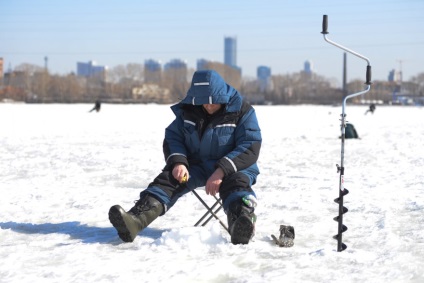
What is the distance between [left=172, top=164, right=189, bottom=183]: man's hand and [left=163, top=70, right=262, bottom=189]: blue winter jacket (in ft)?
0.19

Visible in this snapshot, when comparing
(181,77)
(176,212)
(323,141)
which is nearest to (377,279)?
(176,212)

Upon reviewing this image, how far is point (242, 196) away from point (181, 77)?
131879 millimetres

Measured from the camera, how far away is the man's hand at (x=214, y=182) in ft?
12.9

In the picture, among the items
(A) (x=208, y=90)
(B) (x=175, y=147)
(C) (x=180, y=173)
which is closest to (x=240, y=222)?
(C) (x=180, y=173)

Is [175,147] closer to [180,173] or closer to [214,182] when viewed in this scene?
[180,173]

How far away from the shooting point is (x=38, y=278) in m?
3.16

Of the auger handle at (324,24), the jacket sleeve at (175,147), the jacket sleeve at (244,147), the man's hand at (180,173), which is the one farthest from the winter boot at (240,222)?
the auger handle at (324,24)

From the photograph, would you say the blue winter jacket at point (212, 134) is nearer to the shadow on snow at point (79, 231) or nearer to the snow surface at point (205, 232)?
the snow surface at point (205, 232)

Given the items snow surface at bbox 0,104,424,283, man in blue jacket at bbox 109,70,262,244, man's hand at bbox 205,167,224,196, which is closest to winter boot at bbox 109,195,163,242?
man in blue jacket at bbox 109,70,262,244

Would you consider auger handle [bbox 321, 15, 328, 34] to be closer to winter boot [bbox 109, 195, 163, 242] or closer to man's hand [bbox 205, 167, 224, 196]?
man's hand [bbox 205, 167, 224, 196]

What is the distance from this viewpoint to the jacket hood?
13.2ft

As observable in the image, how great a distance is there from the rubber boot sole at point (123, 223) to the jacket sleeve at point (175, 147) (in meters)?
0.53

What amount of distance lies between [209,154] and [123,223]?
2.74 ft

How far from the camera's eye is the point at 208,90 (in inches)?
159
